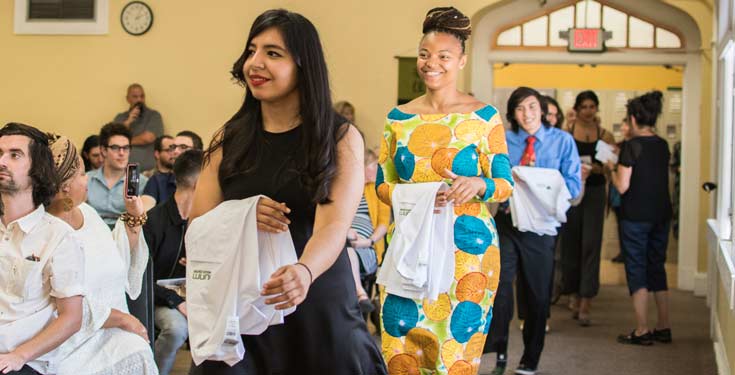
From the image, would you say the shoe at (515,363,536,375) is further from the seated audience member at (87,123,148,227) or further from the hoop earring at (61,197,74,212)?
the hoop earring at (61,197,74,212)

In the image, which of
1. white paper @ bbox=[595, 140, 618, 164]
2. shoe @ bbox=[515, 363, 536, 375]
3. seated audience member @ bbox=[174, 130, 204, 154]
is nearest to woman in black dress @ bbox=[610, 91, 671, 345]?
white paper @ bbox=[595, 140, 618, 164]

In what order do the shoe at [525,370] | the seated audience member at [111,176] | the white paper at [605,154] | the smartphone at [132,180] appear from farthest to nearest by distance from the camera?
the white paper at [605,154], the seated audience member at [111,176], the shoe at [525,370], the smartphone at [132,180]

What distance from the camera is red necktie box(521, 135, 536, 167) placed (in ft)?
19.2

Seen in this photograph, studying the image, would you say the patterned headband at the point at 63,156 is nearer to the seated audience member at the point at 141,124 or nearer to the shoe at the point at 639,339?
the shoe at the point at 639,339

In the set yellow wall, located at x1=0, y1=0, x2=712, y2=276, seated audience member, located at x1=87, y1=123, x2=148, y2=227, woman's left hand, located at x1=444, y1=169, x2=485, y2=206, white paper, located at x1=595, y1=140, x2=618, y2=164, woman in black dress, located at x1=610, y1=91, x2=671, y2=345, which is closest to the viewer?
woman's left hand, located at x1=444, y1=169, x2=485, y2=206

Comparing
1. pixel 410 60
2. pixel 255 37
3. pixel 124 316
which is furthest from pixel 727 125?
pixel 255 37

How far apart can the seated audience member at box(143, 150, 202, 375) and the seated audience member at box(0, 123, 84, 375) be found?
1.75 meters

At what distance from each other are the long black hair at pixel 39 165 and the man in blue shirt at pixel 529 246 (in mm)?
2844

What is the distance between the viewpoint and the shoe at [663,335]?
729cm

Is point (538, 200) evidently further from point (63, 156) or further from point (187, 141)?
point (63, 156)

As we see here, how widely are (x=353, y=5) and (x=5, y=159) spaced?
7.42 metres

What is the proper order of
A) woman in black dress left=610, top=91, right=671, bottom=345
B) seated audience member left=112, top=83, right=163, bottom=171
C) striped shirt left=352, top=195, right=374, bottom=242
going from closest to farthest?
striped shirt left=352, top=195, right=374, bottom=242 → woman in black dress left=610, top=91, right=671, bottom=345 → seated audience member left=112, top=83, right=163, bottom=171

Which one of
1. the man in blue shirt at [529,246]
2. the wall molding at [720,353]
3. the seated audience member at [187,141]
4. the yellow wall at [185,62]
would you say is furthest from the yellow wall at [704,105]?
the seated audience member at [187,141]

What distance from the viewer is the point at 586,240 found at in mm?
8078
